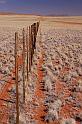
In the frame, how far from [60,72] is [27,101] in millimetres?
6114

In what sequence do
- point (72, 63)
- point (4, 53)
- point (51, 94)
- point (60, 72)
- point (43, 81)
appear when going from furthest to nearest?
point (4, 53) < point (72, 63) < point (60, 72) < point (43, 81) < point (51, 94)

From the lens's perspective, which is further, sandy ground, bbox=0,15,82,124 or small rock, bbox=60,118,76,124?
sandy ground, bbox=0,15,82,124

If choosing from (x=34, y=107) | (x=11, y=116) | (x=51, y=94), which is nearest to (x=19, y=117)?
(x=11, y=116)

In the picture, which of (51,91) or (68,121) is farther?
(51,91)

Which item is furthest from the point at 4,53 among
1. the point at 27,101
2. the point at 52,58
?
the point at 27,101

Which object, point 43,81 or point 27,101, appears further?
point 43,81

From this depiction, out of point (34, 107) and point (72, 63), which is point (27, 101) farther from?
point (72, 63)

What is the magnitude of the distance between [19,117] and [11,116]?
12.6 inches

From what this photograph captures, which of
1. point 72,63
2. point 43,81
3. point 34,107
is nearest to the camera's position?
point 34,107

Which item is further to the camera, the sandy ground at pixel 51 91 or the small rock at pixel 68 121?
the sandy ground at pixel 51 91

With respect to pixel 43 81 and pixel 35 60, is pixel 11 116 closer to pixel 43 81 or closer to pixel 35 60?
pixel 43 81

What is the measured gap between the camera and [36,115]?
10398mm

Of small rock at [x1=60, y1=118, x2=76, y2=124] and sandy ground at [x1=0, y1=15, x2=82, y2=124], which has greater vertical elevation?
small rock at [x1=60, y1=118, x2=76, y2=124]

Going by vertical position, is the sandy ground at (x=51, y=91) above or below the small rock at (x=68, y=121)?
below
